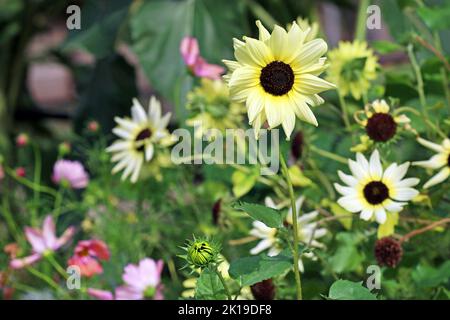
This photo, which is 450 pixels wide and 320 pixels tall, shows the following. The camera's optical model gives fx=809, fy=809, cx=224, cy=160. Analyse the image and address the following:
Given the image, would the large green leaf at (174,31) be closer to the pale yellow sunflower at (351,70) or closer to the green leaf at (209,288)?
the pale yellow sunflower at (351,70)

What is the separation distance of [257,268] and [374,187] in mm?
95

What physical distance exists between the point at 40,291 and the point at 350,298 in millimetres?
357

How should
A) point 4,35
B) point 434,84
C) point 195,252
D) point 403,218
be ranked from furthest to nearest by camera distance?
point 4,35
point 434,84
point 403,218
point 195,252

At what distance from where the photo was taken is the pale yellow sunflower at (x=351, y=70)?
21.4 inches

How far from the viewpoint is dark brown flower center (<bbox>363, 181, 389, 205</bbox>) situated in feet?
1.47

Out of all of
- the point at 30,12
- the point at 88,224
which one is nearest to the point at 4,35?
the point at 30,12

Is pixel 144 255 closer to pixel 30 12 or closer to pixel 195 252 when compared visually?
pixel 195 252

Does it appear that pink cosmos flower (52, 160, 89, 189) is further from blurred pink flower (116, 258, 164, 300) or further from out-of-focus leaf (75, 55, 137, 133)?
out-of-focus leaf (75, 55, 137, 133)

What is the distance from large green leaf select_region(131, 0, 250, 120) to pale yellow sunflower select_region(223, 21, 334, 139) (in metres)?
0.50

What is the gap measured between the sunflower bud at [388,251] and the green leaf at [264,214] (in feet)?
0.30

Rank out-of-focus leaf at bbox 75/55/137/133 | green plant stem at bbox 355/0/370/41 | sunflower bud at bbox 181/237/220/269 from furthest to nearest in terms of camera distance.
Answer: out-of-focus leaf at bbox 75/55/137/133 → green plant stem at bbox 355/0/370/41 → sunflower bud at bbox 181/237/220/269

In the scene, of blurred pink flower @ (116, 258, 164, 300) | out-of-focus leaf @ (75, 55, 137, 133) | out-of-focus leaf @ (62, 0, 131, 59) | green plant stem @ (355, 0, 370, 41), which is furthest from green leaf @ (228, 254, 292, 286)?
out-of-focus leaf @ (75, 55, 137, 133)

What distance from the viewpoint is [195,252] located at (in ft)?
1.24
